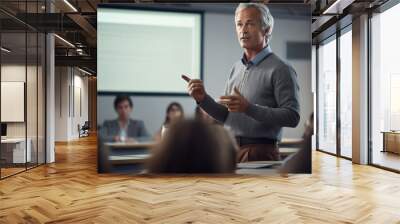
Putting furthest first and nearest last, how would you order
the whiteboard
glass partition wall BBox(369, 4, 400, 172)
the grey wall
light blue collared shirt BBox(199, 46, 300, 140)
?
glass partition wall BBox(369, 4, 400, 172) → the whiteboard → the grey wall → light blue collared shirt BBox(199, 46, 300, 140)

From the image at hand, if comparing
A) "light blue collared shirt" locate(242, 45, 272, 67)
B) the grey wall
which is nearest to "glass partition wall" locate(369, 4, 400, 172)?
the grey wall

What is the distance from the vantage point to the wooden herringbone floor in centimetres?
391

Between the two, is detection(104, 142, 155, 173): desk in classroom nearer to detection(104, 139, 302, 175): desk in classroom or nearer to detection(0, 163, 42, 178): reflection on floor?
detection(104, 139, 302, 175): desk in classroom

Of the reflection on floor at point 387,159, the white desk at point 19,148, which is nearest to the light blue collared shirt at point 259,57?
the reflection on floor at point 387,159

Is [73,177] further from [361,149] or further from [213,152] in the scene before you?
[361,149]

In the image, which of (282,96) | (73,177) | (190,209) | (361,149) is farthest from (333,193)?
(73,177)

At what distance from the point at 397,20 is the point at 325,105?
3.73 m

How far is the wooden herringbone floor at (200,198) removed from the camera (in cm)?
391

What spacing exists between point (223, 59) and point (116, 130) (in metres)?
1.93

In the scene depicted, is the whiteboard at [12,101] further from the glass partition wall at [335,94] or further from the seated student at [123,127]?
the glass partition wall at [335,94]

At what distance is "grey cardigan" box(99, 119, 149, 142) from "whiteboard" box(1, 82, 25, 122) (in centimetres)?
169

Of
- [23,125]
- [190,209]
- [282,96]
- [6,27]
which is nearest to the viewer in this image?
[190,209]

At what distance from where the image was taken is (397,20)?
277 inches

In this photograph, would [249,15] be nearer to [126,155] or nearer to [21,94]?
[126,155]
